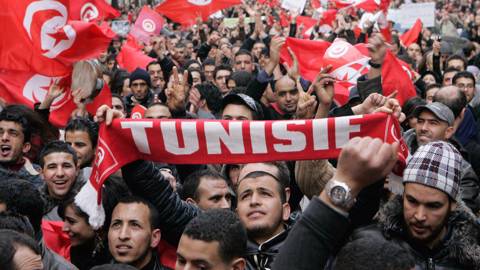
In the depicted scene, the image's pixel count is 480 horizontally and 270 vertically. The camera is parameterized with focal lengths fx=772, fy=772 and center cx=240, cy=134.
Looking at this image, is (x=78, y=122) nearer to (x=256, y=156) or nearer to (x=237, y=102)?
(x=237, y=102)

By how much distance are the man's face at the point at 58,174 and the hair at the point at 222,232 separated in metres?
1.97

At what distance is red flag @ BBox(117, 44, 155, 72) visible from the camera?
11.0m

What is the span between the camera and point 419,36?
591 inches

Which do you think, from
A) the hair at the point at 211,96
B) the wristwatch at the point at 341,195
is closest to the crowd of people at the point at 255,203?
the wristwatch at the point at 341,195

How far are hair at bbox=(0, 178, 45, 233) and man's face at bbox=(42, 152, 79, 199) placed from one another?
879 mm

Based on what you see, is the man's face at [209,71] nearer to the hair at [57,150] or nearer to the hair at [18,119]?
the hair at [18,119]

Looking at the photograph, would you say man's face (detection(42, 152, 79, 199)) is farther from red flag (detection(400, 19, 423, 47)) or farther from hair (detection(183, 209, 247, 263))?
red flag (detection(400, 19, 423, 47))

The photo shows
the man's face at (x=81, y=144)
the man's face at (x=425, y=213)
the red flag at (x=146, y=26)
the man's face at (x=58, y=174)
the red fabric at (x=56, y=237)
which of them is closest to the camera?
the man's face at (x=425, y=213)

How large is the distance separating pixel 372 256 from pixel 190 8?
33.5 feet

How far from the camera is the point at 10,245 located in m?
3.01

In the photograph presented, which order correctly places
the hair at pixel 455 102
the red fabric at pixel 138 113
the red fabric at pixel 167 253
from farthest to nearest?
the red fabric at pixel 138 113
the hair at pixel 455 102
the red fabric at pixel 167 253

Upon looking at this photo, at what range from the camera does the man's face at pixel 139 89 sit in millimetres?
9039

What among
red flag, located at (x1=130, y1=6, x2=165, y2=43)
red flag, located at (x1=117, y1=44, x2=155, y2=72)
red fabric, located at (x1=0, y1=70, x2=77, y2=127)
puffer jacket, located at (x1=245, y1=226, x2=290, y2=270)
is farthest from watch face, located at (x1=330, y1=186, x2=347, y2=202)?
red flag, located at (x1=130, y1=6, x2=165, y2=43)

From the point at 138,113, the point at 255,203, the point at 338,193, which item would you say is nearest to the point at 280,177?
the point at 255,203
